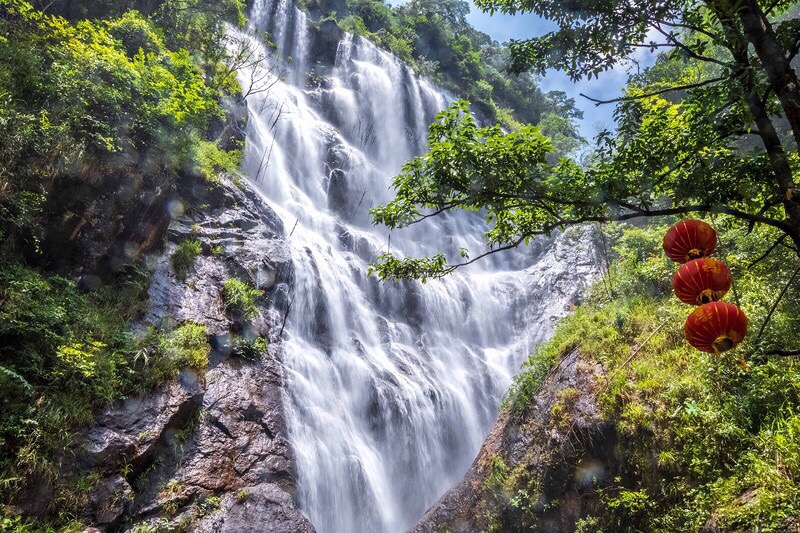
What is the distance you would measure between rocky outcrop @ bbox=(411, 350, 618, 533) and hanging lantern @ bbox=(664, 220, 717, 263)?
4.47 metres

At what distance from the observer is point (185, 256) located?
10.7 metres

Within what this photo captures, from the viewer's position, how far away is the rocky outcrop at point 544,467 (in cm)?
718

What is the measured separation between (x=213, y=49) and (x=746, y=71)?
17.2 m

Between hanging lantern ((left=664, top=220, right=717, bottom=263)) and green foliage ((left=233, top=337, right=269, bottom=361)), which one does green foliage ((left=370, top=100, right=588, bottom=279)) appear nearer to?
hanging lantern ((left=664, top=220, right=717, bottom=263))

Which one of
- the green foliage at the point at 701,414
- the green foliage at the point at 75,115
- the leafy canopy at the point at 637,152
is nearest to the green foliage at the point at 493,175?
the leafy canopy at the point at 637,152

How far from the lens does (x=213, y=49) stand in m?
15.9

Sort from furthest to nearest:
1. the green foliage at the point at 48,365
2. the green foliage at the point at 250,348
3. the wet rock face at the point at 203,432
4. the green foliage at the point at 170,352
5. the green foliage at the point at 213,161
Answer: the green foliage at the point at 213,161, the green foliage at the point at 250,348, the green foliage at the point at 170,352, the wet rock face at the point at 203,432, the green foliage at the point at 48,365

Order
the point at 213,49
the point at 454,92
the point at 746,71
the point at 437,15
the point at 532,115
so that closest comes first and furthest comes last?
the point at 746,71 < the point at 213,49 < the point at 454,92 < the point at 437,15 < the point at 532,115

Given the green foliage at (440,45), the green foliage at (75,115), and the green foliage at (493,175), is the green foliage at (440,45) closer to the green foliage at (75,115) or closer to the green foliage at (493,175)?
the green foliage at (75,115)

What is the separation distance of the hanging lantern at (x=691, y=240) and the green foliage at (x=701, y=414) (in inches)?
40.4

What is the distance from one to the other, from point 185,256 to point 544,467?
9.36 m

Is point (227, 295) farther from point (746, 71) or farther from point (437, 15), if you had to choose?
point (437, 15)

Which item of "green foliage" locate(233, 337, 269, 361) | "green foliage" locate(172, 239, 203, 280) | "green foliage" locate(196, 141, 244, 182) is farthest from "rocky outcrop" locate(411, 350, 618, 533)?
"green foliage" locate(196, 141, 244, 182)

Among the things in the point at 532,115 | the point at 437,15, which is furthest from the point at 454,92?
the point at 532,115
